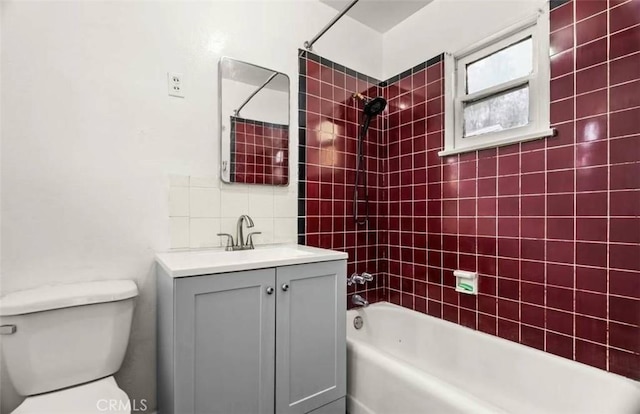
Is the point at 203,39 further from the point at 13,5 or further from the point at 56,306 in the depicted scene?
the point at 56,306

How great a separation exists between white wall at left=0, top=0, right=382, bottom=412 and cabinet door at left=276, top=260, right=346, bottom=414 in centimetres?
68

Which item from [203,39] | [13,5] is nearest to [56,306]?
[13,5]

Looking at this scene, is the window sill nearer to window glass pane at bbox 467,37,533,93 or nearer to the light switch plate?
window glass pane at bbox 467,37,533,93

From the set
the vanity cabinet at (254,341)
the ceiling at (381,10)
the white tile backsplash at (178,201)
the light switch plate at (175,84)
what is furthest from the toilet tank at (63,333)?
the ceiling at (381,10)

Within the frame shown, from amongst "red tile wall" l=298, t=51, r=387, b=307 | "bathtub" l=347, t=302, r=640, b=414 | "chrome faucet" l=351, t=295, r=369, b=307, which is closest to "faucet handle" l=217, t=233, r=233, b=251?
"red tile wall" l=298, t=51, r=387, b=307

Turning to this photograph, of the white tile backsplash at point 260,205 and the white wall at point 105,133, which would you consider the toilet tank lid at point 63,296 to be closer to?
the white wall at point 105,133

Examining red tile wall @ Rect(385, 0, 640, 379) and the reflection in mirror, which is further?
the reflection in mirror

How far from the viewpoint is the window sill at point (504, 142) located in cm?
152

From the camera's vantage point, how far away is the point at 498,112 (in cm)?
182

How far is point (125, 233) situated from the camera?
1.46 metres

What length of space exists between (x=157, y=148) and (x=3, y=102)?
22.7 inches

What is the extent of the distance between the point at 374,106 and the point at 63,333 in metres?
2.14

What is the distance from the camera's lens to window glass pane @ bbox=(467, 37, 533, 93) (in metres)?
1.69

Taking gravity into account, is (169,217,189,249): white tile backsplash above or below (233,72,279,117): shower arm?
below
